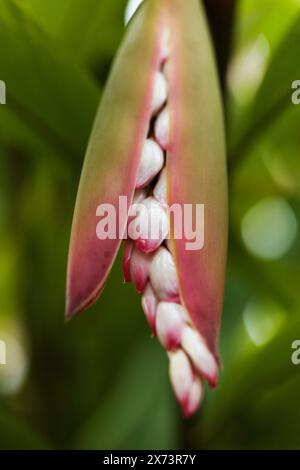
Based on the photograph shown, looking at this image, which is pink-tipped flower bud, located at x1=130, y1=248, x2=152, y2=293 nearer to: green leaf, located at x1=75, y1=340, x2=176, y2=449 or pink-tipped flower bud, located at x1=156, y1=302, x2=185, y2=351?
pink-tipped flower bud, located at x1=156, y1=302, x2=185, y2=351

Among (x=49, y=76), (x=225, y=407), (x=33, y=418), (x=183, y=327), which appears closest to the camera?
(x=183, y=327)

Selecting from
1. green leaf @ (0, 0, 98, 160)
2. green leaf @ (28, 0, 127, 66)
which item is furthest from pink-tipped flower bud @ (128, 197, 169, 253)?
green leaf @ (28, 0, 127, 66)

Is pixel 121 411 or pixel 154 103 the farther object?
pixel 121 411

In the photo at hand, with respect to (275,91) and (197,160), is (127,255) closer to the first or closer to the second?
(197,160)

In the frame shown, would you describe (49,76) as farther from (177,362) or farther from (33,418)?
(33,418)

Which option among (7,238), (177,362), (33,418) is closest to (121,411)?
(33,418)

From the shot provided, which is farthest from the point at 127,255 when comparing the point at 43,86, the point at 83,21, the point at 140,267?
the point at 83,21
